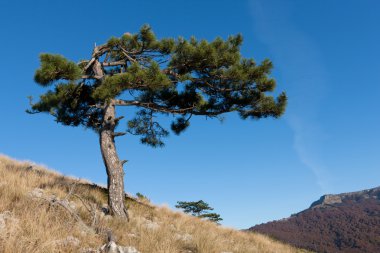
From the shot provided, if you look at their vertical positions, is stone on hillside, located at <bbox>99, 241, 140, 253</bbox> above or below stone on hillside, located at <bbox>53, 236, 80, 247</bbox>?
below

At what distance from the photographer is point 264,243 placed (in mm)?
15266

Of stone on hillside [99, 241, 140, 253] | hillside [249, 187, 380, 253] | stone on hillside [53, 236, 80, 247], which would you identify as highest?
hillside [249, 187, 380, 253]

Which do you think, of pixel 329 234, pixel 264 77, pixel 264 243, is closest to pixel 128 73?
pixel 264 77

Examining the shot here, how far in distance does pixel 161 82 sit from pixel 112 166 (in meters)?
3.28

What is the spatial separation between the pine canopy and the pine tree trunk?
2.17 feet

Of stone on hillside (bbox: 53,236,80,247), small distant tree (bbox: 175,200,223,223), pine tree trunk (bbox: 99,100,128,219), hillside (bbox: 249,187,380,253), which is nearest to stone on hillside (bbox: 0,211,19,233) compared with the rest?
stone on hillside (bbox: 53,236,80,247)

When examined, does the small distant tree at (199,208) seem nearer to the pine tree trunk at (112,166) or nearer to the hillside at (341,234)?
the pine tree trunk at (112,166)

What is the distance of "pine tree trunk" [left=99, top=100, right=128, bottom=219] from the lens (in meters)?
11.5

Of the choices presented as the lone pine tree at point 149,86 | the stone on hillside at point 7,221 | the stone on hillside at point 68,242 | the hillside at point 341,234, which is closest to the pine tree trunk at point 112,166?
the lone pine tree at point 149,86

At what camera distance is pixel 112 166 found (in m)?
12.1

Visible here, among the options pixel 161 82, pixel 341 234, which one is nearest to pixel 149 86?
pixel 161 82

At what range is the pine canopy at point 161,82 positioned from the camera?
11086 millimetres

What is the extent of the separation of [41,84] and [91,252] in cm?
694

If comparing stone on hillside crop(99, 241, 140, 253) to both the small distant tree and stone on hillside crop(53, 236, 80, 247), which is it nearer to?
stone on hillside crop(53, 236, 80, 247)
